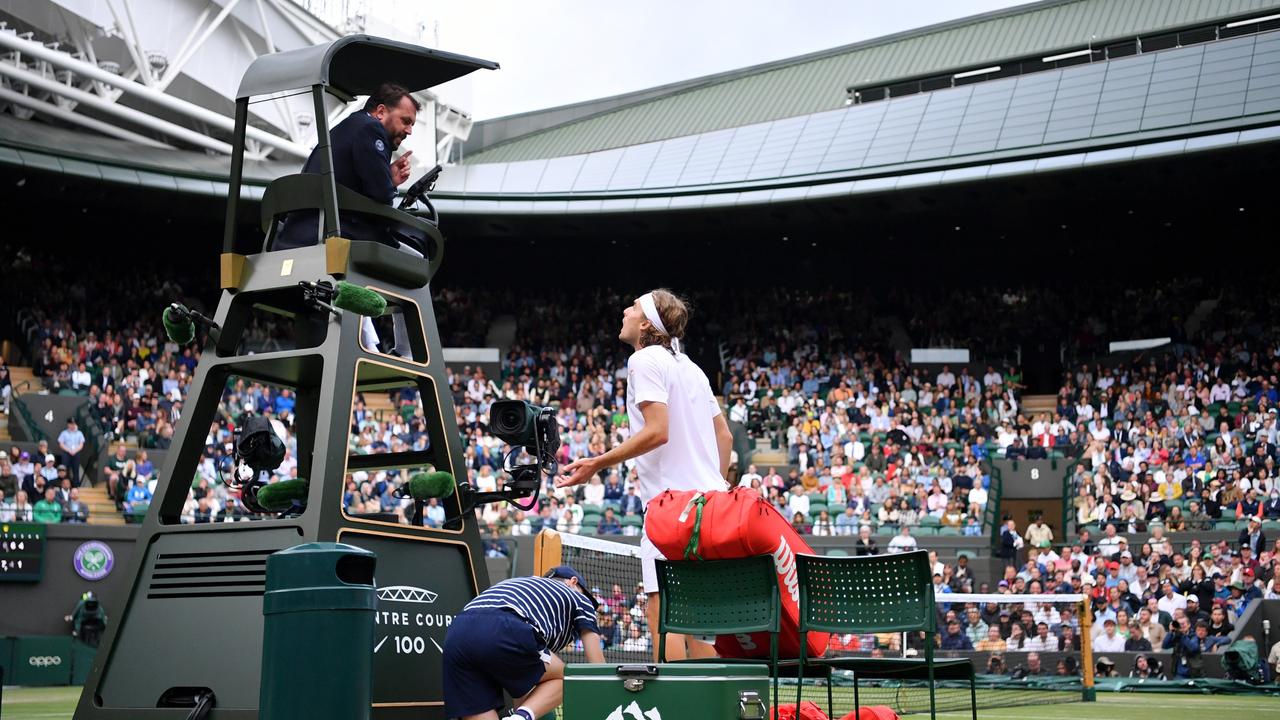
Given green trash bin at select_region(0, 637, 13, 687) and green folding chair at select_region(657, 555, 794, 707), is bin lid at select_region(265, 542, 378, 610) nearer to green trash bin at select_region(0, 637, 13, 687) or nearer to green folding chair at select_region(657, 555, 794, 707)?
green folding chair at select_region(657, 555, 794, 707)

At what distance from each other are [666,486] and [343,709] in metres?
2.15

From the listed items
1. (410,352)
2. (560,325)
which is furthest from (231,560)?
(560,325)

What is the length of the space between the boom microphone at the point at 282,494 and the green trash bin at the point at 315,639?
4.04 ft

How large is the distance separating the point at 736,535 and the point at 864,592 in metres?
0.55

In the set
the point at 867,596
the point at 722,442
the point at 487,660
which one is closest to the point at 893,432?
the point at 722,442

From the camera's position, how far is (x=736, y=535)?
4883 mm

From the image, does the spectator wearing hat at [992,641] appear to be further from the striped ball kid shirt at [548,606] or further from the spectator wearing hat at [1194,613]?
the striped ball kid shirt at [548,606]

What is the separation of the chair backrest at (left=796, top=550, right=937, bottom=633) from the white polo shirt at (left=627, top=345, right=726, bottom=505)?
2.46 feet

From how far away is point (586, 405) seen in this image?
26.9 meters

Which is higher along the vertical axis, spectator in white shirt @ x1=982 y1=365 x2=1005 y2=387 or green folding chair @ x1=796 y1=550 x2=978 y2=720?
spectator in white shirt @ x1=982 y1=365 x2=1005 y2=387

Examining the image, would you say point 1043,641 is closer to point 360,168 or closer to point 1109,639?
point 1109,639

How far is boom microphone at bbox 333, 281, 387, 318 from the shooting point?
4.43 meters

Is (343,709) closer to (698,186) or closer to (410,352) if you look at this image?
(410,352)

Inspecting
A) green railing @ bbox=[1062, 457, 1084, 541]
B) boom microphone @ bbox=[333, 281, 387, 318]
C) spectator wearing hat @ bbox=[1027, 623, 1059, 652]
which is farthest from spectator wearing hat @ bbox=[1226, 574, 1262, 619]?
boom microphone @ bbox=[333, 281, 387, 318]
